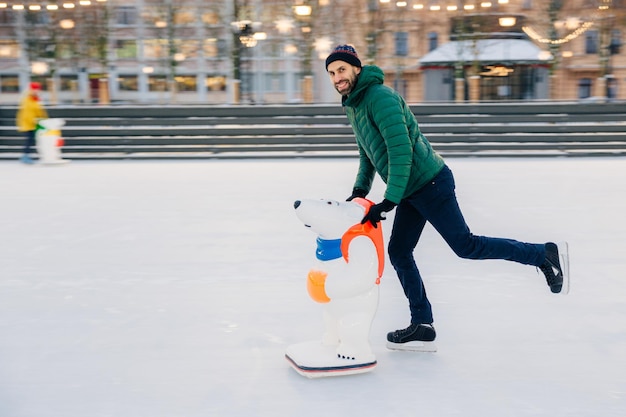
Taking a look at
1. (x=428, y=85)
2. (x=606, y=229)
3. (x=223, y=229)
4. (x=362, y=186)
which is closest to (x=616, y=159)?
(x=606, y=229)

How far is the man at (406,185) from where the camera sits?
3359 millimetres

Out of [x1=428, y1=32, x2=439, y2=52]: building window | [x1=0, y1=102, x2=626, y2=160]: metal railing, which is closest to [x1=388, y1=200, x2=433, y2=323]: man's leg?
[x1=0, y1=102, x2=626, y2=160]: metal railing

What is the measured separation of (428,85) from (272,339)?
36.6 m

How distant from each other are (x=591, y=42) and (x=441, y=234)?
45.9 meters

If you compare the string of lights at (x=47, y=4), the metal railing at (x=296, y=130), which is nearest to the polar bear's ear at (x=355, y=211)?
the metal railing at (x=296, y=130)

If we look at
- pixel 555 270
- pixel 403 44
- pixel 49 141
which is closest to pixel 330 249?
pixel 555 270

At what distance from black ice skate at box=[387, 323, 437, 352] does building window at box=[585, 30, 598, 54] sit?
148ft

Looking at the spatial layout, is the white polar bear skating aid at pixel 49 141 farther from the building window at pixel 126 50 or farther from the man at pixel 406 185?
the building window at pixel 126 50

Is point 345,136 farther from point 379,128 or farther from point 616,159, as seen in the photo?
point 379,128

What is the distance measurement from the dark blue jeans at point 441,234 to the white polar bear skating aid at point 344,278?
0.29m

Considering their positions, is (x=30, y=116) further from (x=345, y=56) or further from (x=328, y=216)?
(x=328, y=216)

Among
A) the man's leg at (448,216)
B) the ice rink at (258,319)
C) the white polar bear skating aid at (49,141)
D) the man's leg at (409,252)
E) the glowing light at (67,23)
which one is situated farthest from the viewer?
the glowing light at (67,23)

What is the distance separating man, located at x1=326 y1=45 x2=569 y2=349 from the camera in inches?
132

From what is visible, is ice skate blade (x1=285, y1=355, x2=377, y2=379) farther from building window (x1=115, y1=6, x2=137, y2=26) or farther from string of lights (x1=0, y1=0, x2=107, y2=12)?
building window (x1=115, y1=6, x2=137, y2=26)
